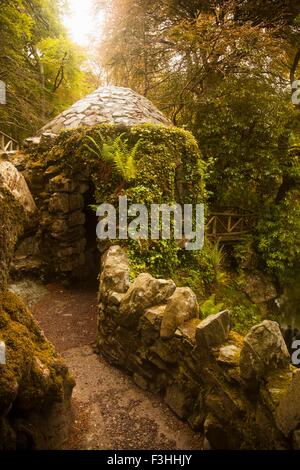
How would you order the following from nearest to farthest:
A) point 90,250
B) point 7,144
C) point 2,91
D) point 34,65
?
point 90,250, point 2,91, point 7,144, point 34,65

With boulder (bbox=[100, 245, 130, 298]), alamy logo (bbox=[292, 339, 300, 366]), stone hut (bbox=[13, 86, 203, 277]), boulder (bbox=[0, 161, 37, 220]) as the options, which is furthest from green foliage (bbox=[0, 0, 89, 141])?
alamy logo (bbox=[292, 339, 300, 366])

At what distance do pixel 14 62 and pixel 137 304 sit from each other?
11222mm

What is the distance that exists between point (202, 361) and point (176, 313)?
2.10ft

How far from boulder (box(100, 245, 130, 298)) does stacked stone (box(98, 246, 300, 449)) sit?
15mm

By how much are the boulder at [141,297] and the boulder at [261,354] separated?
1535 millimetres

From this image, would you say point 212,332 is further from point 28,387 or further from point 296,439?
point 28,387

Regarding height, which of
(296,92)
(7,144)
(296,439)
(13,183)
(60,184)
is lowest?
(296,439)

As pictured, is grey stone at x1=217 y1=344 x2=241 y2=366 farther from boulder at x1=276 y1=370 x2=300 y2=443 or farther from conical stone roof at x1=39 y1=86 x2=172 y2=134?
conical stone roof at x1=39 y1=86 x2=172 y2=134

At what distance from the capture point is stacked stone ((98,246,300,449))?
2.67m

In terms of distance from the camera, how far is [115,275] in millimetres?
4777

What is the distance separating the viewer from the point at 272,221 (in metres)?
11.1

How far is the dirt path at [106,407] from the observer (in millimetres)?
3326

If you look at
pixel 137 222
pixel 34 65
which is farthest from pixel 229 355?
pixel 34 65

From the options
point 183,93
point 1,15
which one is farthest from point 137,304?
point 1,15
